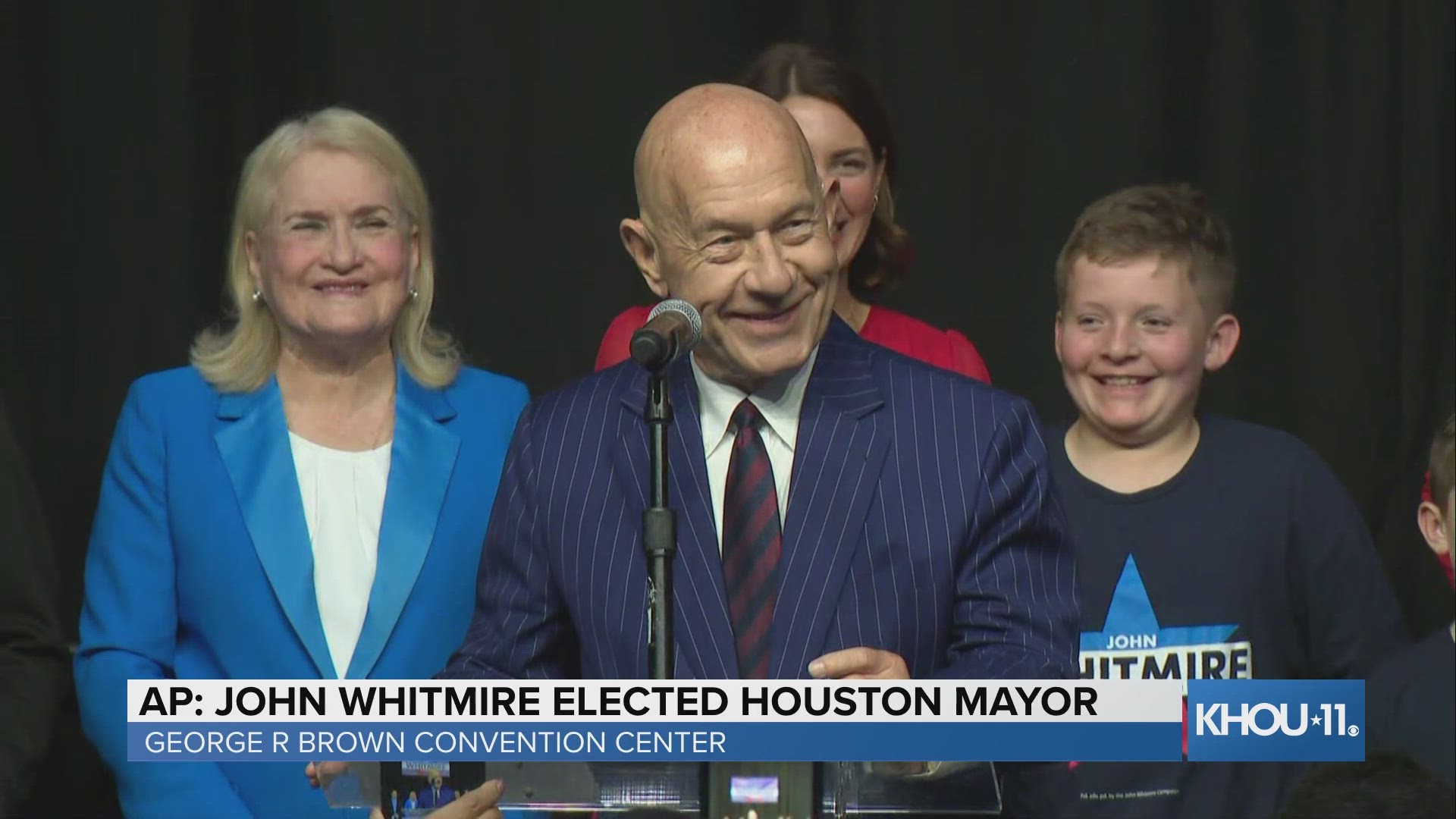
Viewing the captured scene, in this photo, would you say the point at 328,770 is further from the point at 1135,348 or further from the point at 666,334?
the point at 1135,348

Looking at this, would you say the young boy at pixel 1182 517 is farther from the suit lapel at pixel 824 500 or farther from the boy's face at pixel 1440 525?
the suit lapel at pixel 824 500

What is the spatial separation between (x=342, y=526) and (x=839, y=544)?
93 cm

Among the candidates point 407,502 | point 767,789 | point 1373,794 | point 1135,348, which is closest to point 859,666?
point 767,789

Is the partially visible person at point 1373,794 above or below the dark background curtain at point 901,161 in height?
below

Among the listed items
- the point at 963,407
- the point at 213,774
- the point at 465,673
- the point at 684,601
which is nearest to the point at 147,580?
the point at 213,774

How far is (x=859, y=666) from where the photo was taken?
2111 mm

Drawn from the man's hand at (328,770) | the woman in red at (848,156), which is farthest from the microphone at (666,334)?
the woman in red at (848,156)

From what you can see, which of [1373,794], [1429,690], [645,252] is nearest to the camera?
[1373,794]

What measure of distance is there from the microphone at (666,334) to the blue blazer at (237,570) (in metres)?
0.88

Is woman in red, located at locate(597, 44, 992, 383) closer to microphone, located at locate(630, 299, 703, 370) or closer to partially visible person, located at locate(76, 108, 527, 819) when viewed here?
partially visible person, located at locate(76, 108, 527, 819)

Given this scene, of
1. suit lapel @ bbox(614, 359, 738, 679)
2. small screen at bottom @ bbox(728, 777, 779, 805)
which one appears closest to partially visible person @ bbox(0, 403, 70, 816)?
suit lapel @ bbox(614, 359, 738, 679)

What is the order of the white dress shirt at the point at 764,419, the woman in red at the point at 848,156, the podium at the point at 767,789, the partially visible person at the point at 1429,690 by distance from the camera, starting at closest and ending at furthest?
the podium at the point at 767,789 < the white dress shirt at the point at 764,419 < the partially visible person at the point at 1429,690 < the woman in red at the point at 848,156

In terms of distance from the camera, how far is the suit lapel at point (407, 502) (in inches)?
116

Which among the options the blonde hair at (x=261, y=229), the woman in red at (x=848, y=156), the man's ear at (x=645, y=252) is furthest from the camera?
the woman in red at (x=848, y=156)
